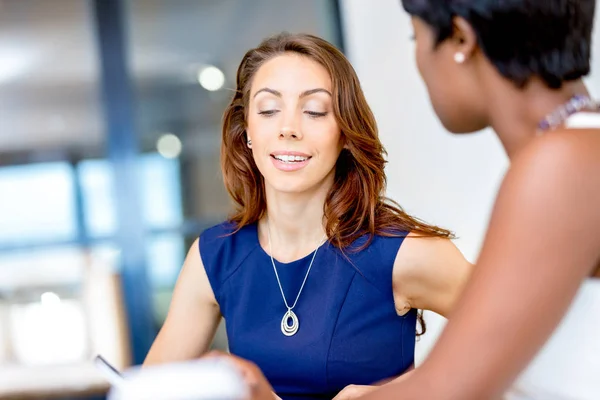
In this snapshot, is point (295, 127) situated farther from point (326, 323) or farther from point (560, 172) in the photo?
point (560, 172)

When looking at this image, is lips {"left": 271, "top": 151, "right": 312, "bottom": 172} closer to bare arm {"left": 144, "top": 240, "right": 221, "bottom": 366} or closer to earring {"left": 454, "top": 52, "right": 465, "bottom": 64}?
bare arm {"left": 144, "top": 240, "right": 221, "bottom": 366}

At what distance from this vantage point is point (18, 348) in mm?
3561

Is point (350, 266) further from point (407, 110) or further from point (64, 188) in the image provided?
point (64, 188)

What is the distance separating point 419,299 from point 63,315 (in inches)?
102

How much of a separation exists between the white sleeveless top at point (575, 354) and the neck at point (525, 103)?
4 centimetres

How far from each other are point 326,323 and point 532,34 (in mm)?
968

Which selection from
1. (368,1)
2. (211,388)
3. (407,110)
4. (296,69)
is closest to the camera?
(211,388)

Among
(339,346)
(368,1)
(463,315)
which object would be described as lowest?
(339,346)

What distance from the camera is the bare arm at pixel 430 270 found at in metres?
1.53

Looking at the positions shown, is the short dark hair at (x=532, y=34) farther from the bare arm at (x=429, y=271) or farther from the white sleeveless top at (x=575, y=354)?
the bare arm at (x=429, y=271)

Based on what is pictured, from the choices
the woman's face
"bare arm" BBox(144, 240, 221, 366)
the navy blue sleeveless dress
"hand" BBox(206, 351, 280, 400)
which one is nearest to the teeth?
the woman's face

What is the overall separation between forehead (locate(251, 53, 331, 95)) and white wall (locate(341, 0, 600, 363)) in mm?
1241

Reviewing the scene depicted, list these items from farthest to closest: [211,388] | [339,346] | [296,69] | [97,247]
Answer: [97,247] < [296,69] < [339,346] < [211,388]

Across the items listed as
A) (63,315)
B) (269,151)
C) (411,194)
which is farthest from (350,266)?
(63,315)
